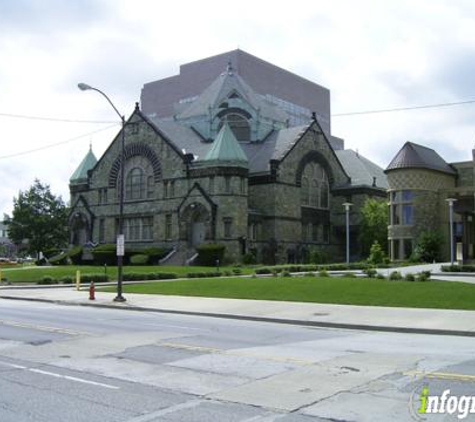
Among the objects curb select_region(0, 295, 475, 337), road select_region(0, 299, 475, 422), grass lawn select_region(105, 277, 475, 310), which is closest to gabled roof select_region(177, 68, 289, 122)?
grass lawn select_region(105, 277, 475, 310)

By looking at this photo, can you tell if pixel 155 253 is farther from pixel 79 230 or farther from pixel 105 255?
pixel 79 230

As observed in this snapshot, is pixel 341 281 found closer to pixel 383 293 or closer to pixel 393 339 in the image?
pixel 383 293

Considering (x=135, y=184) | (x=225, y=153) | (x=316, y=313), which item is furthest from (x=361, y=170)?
(x=316, y=313)

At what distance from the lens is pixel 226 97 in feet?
254

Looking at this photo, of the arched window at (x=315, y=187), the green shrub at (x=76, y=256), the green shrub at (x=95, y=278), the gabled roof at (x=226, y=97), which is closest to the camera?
the green shrub at (x=95, y=278)

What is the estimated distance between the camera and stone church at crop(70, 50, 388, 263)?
61656 mm

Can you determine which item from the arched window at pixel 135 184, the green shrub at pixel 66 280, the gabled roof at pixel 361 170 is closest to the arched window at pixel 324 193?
the gabled roof at pixel 361 170

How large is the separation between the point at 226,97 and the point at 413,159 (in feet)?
85.8

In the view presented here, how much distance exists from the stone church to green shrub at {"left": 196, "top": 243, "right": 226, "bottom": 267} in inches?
85.2

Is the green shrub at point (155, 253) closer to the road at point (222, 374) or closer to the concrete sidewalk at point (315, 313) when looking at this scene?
the concrete sidewalk at point (315, 313)

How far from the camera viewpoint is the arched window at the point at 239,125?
75.2 metres

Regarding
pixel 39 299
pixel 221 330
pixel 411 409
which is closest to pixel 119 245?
pixel 39 299

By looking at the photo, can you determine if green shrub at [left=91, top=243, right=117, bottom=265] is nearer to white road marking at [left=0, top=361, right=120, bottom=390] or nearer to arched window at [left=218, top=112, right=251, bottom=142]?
arched window at [left=218, top=112, right=251, bottom=142]

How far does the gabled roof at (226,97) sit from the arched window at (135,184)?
11.9 meters
